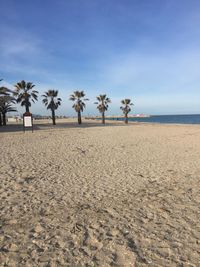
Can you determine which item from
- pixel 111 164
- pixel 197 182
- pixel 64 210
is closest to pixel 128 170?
pixel 111 164

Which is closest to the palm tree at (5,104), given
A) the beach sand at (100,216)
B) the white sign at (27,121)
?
the white sign at (27,121)

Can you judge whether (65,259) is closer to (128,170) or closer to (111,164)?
(128,170)

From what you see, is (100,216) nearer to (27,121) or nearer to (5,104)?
(27,121)

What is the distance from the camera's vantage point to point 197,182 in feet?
20.8

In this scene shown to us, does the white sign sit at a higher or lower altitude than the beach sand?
higher

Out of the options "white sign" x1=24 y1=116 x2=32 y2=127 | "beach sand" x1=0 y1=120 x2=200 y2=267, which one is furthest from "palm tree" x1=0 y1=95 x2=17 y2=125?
"beach sand" x1=0 y1=120 x2=200 y2=267

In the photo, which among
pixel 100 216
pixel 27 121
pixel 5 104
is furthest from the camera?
pixel 5 104

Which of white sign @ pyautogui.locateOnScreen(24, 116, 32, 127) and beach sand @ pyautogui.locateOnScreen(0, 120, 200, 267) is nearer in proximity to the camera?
beach sand @ pyautogui.locateOnScreen(0, 120, 200, 267)

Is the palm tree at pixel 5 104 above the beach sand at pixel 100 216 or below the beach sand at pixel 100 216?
above

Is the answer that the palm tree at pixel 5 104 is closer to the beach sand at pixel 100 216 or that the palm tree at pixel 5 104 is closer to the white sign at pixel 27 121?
the white sign at pixel 27 121

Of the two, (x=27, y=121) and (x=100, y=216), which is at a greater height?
(x=27, y=121)

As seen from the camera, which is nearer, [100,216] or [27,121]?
[100,216]

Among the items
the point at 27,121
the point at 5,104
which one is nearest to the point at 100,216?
the point at 27,121

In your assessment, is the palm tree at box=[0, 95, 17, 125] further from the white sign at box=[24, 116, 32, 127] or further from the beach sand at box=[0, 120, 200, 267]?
the beach sand at box=[0, 120, 200, 267]
